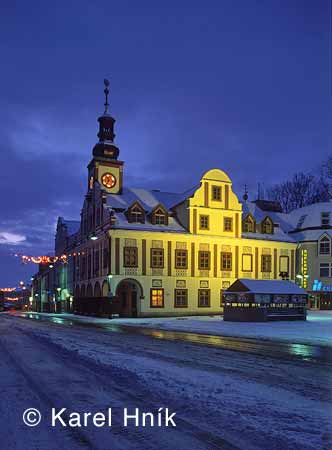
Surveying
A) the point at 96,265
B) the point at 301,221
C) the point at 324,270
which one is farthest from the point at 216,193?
the point at 324,270

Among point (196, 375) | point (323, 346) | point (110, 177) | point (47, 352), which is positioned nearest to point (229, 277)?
point (110, 177)

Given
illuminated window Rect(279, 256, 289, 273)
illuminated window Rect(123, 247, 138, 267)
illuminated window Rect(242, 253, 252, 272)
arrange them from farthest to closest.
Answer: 1. illuminated window Rect(279, 256, 289, 273)
2. illuminated window Rect(242, 253, 252, 272)
3. illuminated window Rect(123, 247, 138, 267)

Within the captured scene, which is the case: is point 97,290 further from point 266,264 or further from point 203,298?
point 266,264

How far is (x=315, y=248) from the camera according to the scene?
182 ft

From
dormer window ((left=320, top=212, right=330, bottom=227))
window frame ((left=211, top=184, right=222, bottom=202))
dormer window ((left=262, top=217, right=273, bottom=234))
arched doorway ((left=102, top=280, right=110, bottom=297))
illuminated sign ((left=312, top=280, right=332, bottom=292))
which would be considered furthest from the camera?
dormer window ((left=320, top=212, right=330, bottom=227))

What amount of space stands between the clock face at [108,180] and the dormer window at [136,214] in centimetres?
761

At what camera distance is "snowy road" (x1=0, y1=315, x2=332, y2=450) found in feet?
20.9

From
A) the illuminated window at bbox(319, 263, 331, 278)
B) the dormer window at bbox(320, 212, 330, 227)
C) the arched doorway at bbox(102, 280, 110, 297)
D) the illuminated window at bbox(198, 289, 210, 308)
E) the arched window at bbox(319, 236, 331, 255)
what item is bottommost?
the illuminated window at bbox(198, 289, 210, 308)

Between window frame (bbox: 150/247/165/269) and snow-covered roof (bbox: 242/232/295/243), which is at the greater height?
snow-covered roof (bbox: 242/232/295/243)

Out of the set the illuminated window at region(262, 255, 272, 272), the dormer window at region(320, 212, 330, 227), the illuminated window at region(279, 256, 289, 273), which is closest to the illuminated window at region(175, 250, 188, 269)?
the illuminated window at region(262, 255, 272, 272)

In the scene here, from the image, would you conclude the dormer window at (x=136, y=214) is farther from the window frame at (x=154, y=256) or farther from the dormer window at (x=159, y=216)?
the window frame at (x=154, y=256)

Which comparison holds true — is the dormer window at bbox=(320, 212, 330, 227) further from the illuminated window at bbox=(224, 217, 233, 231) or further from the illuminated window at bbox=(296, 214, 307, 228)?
the illuminated window at bbox=(224, 217, 233, 231)

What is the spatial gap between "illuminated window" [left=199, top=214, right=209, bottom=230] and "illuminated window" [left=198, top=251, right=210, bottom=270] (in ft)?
8.17

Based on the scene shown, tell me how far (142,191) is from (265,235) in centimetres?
1410
